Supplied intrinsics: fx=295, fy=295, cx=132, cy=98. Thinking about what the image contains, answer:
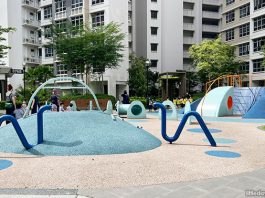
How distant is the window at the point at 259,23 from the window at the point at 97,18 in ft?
78.0

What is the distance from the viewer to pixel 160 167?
672 cm

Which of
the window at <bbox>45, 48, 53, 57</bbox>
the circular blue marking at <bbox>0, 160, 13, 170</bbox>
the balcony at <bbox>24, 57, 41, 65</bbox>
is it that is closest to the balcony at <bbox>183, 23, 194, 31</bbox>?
the window at <bbox>45, 48, 53, 57</bbox>

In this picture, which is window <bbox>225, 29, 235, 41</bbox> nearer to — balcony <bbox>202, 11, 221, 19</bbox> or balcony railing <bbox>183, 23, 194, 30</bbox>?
balcony <bbox>202, 11, 221, 19</bbox>

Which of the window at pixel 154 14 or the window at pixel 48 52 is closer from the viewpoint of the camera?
the window at pixel 48 52

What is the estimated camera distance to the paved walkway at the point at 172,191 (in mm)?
4879

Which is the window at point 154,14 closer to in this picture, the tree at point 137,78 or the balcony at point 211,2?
the balcony at point 211,2

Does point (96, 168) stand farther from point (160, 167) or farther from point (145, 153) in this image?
point (145, 153)

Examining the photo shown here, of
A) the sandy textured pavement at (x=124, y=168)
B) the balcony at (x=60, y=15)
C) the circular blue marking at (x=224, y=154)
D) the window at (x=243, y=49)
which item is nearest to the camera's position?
the sandy textured pavement at (x=124, y=168)

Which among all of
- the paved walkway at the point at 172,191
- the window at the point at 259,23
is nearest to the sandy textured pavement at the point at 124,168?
the paved walkway at the point at 172,191

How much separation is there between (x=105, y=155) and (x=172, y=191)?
325cm

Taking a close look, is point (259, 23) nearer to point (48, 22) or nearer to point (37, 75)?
point (37, 75)

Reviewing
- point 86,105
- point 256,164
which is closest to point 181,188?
point 256,164

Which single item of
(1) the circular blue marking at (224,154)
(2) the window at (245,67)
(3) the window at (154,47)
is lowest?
(1) the circular blue marking at (224,154)

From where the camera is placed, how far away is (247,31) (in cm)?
4928
